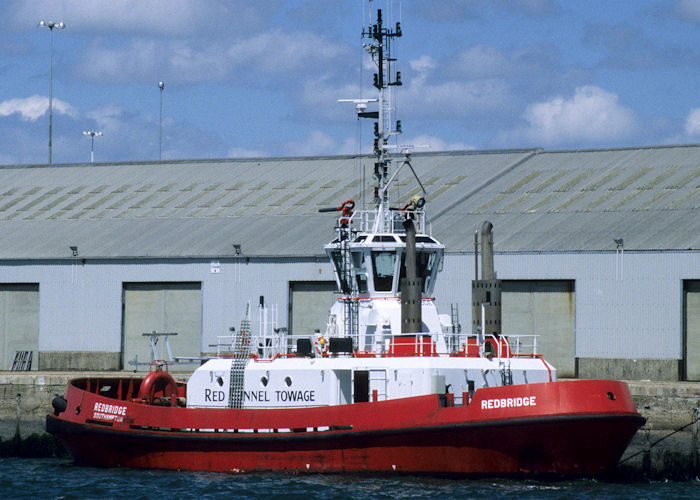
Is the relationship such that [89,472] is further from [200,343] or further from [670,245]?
[670,245]

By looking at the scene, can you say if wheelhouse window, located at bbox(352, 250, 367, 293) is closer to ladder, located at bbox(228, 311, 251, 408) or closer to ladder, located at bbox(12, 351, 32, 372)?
ladder, located at bbox(228, 311, 251, 408)

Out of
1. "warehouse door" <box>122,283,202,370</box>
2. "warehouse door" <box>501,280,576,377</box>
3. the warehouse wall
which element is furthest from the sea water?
"warehouse door" <box>122,283,202,370</box>

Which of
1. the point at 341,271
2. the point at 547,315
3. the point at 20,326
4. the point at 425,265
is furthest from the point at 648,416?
the point at 20,326

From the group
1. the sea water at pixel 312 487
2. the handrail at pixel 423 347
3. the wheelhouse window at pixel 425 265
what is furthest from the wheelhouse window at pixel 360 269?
the sea water at pixel 312 487

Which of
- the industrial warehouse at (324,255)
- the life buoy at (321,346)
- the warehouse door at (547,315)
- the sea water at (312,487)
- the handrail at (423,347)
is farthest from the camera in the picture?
the warehouse door at (547,315)

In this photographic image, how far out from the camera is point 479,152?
160 feet

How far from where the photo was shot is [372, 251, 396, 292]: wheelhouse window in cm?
2523

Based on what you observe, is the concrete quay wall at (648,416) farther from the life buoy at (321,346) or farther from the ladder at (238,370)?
the ladder at (238,370)

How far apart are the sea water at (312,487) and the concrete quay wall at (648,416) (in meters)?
0.95

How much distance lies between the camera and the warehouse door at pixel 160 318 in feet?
129

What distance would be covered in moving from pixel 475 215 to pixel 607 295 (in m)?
6.60

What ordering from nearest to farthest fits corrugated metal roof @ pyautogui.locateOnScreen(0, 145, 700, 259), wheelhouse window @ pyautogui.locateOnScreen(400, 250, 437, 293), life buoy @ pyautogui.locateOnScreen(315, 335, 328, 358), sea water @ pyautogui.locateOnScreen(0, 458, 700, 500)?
sea water @ pyautogui.locateOnScreen(0, 458, 700, 500) → life buoy @ pyautogui.locateOnScreen(315, 335, 328, 358) → wheelhouse window @ pyautogui.locateOnScreen(400, 250, 437, 293) → corrugated metal roof @ pyautogui.locateOnScreen(0, 145, 700, 259)

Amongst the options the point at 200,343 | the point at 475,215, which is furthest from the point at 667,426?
the point at 200,343

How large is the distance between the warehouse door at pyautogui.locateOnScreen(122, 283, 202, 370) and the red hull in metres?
14.4
